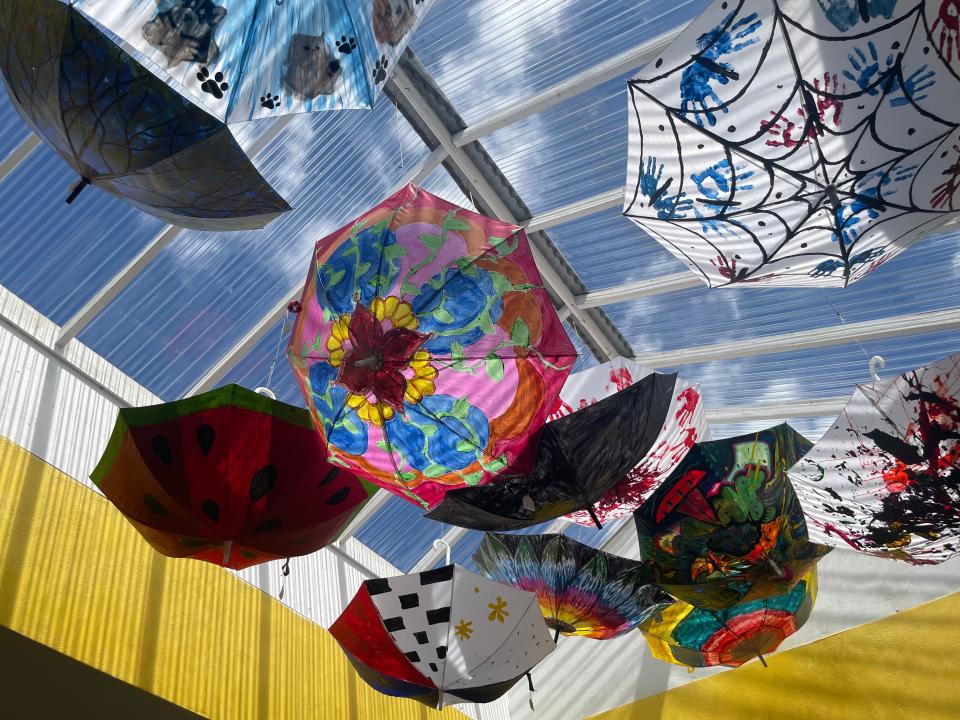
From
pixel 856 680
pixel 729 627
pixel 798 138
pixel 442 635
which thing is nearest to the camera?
pixel 798 138

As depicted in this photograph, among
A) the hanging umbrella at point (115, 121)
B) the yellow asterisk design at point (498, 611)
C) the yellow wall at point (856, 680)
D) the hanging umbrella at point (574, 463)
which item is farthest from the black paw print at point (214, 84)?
the yellow wall at point (856, 680)

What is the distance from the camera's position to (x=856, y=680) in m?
6.90

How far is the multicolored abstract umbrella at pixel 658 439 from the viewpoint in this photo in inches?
191

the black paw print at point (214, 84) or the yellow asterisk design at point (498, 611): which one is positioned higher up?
the black paw print at point (214, 84)

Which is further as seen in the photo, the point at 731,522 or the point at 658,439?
the point at 658,439

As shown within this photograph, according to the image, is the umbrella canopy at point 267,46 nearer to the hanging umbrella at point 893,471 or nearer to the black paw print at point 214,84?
the black paw print at point 214,84

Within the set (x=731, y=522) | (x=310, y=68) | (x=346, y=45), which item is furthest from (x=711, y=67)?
(x=731, y=522)

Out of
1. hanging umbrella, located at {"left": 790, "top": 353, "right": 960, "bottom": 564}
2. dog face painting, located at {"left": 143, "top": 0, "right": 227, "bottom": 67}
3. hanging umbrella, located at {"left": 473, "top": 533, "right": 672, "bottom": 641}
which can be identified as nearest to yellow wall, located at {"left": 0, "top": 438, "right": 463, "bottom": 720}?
hanging umbrella, located at {"left": 473, "top": 533, "right": 672, "bottom": 641}

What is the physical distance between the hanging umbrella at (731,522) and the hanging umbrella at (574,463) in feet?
2.65

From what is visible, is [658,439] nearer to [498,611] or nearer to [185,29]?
[498,611]

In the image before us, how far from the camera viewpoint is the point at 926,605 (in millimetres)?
6910

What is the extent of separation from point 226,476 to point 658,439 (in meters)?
2.29

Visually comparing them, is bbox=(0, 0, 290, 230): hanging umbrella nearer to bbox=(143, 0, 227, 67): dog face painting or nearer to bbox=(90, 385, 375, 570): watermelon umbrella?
bbox=(143, 0, 227, 67): dog face painting

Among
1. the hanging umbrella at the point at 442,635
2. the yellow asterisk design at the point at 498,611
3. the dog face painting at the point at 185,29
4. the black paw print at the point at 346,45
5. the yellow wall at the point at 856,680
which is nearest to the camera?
the dog face painting at the point at 185,29
